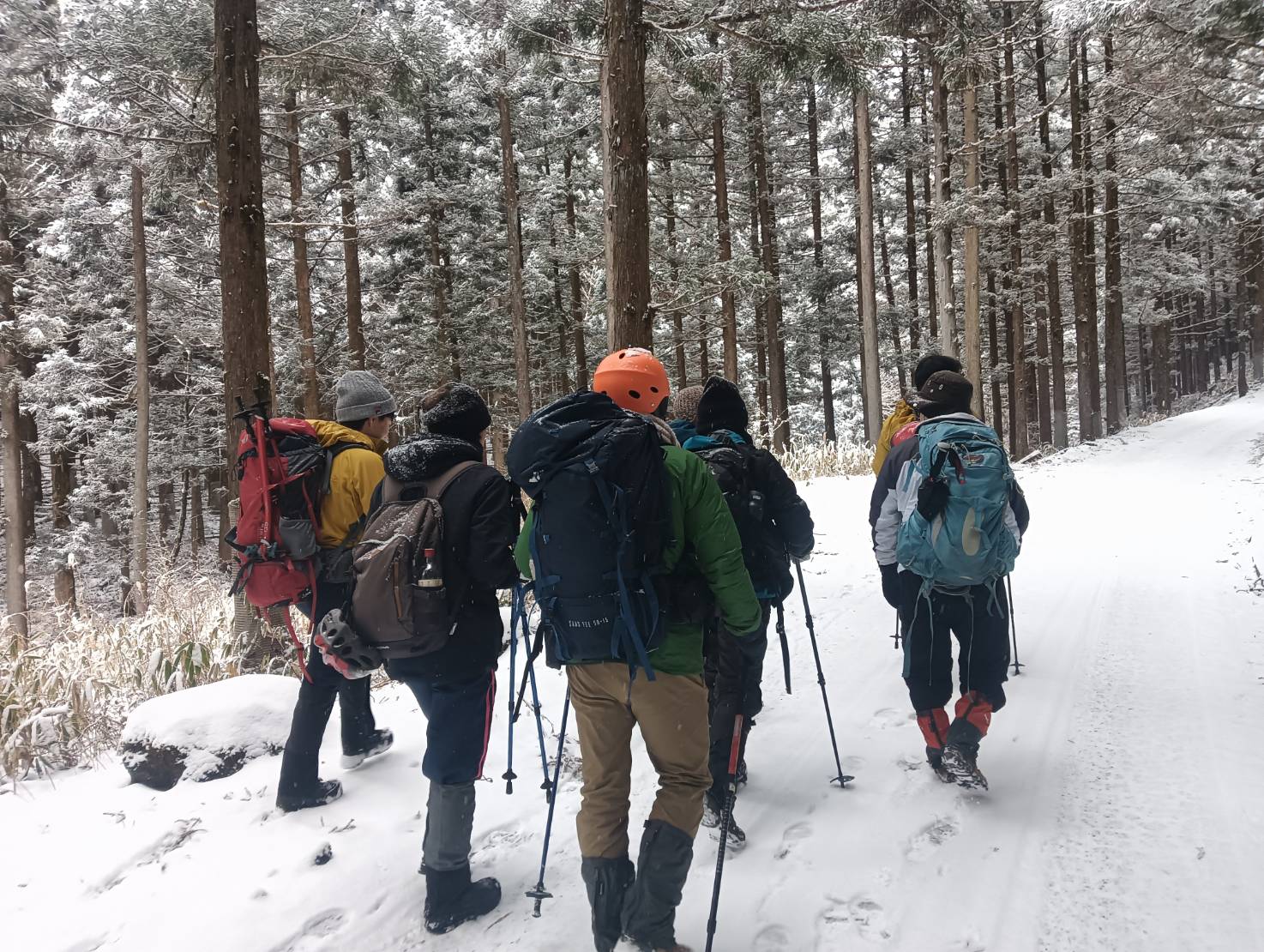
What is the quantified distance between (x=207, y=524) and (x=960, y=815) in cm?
3615

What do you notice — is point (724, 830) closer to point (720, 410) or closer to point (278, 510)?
point (720, 410)

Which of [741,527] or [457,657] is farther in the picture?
[741,527]

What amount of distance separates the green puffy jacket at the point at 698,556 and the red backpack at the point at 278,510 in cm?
157

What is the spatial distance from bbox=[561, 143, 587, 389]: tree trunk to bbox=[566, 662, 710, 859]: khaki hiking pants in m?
19.7

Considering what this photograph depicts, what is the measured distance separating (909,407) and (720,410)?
93.2 inches

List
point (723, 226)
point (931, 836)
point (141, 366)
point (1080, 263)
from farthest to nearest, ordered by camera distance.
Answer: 1. point (1080, 263)
2. point (723, 226)
3. point (141, 366)
4. point (931, 836)

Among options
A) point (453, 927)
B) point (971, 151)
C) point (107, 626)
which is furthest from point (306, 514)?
point (971, 151)

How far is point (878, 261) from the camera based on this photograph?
31016 mm

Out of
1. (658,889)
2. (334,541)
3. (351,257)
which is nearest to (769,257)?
(351,257)

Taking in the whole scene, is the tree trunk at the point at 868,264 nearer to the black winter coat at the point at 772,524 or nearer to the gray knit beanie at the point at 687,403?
the gray knit beanie at the point at 687,403

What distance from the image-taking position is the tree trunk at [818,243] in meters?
23.9

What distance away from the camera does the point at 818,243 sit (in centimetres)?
2573

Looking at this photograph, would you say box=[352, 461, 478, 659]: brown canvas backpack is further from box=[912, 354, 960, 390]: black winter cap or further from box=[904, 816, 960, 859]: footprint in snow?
box=[912, 354, 960, 390]: black winter cap

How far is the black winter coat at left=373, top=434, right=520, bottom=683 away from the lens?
2.93m
